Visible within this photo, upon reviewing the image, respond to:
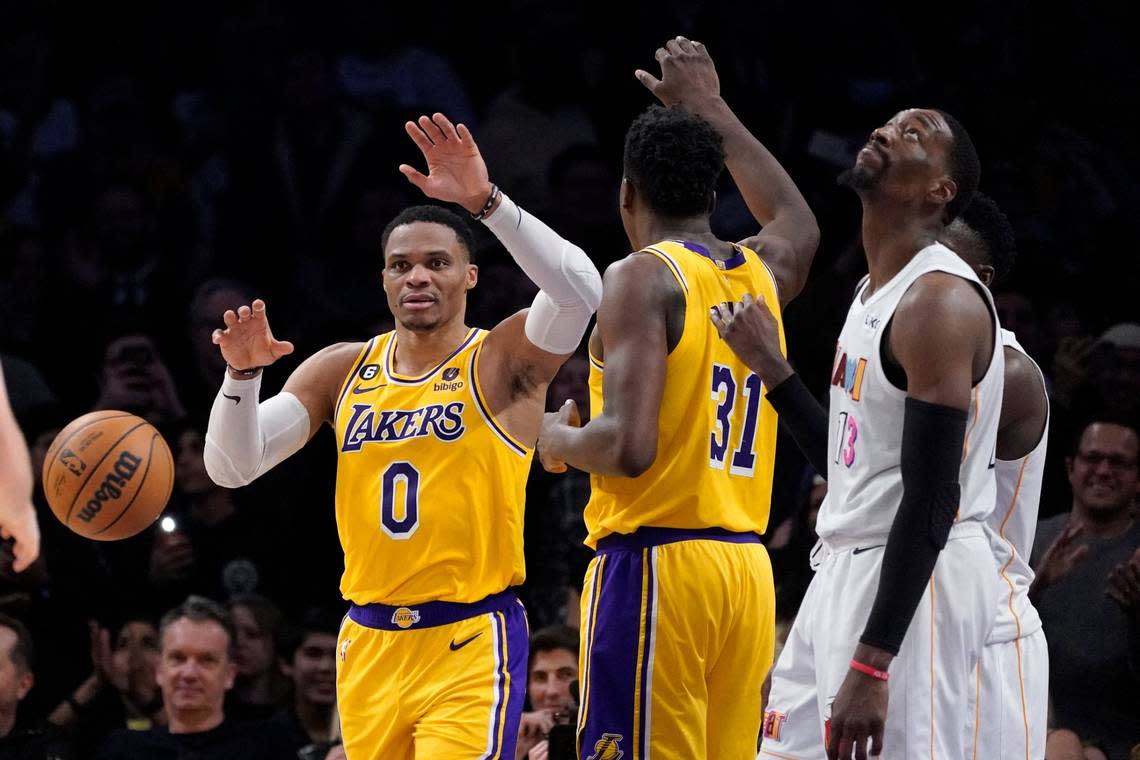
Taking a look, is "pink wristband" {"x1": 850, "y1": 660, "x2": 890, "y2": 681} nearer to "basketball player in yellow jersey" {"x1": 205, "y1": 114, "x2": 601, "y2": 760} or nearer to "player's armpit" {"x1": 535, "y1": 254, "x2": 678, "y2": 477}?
"player's armpit" {"x1": 535, "y1": 254, "x2": 678, "y2": 477}

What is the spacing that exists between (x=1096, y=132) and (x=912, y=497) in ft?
19.0

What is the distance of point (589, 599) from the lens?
14.1 ft

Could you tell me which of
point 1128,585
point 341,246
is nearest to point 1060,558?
point 1128,585

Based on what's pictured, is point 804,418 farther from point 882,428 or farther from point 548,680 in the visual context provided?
point 548,680

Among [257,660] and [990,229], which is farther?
[257,660]

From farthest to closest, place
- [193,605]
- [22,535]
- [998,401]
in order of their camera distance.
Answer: [193,605], [998,401], [22,535]

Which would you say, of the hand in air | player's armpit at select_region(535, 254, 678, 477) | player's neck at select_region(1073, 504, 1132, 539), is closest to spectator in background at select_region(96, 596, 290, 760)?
the hand in air

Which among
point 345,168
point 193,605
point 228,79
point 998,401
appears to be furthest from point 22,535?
point 228,79

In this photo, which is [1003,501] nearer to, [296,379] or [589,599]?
[589,599]

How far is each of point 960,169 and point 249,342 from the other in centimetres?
227

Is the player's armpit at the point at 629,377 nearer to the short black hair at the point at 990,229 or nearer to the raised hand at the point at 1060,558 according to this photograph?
the short black hair at the point at 990,229

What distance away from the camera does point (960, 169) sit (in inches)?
144

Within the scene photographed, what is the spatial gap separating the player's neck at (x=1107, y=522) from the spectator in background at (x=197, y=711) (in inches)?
131

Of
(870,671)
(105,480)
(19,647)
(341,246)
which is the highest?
(341,246)
